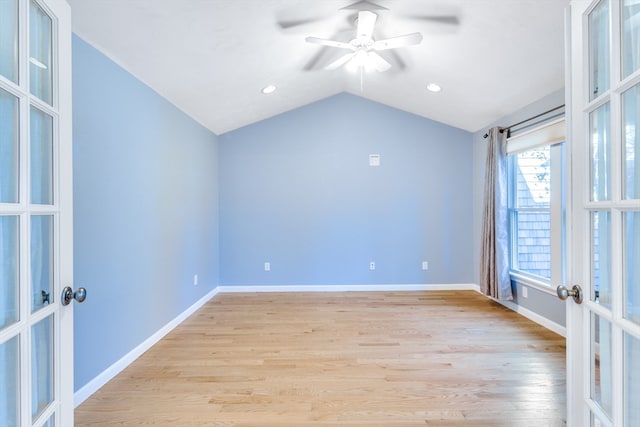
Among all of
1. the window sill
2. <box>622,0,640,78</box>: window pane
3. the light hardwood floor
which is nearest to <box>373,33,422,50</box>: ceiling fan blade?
<box>622,0,640,78</box>: window pane

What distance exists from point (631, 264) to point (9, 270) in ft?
6.29

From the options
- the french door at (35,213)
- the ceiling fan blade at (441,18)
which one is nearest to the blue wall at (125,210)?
the french door at (35,213)

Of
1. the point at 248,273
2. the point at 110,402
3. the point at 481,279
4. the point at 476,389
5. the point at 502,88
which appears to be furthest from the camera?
the point at 248,273

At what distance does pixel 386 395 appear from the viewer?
2.05 m

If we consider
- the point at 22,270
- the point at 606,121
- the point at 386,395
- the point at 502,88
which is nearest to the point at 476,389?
the point at 386,395

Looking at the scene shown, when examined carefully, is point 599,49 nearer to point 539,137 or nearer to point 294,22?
point 294,22

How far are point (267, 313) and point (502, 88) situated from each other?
3.65 metres

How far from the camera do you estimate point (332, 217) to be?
15.5 ft

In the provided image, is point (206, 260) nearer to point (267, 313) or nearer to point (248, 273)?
point (248, 273)

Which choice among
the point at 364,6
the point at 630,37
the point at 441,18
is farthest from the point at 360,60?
the point at 630,37

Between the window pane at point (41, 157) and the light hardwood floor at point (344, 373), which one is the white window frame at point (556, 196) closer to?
the light hardwood floor at point (344, 373)

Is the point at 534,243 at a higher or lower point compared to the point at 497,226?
lower

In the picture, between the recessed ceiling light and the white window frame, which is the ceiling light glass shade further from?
the white window frame

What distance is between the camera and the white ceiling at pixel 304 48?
2125 millimetres
